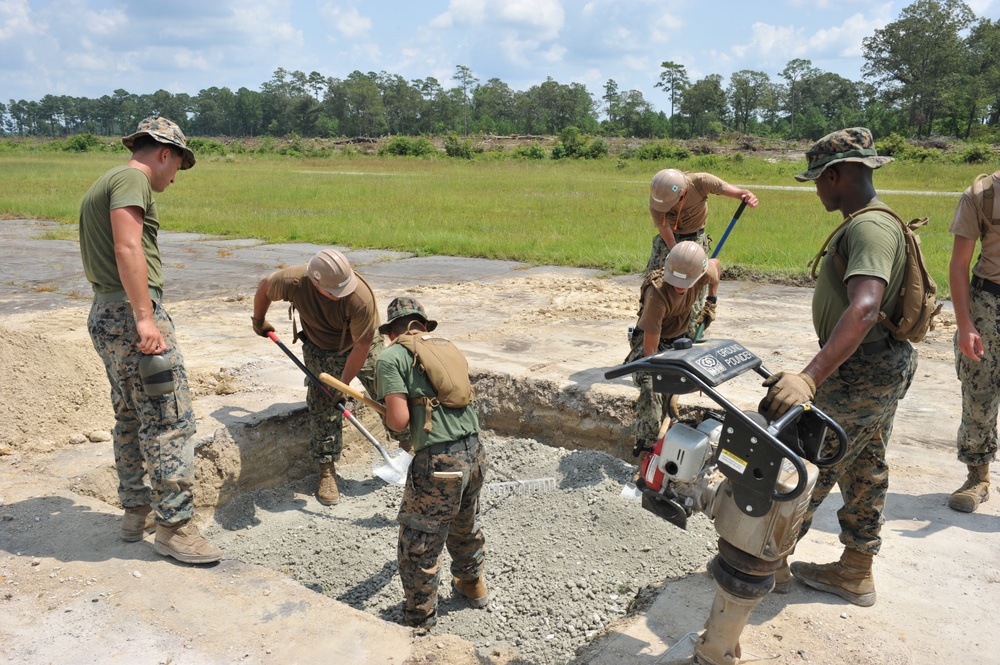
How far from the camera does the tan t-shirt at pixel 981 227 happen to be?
3.76 meters

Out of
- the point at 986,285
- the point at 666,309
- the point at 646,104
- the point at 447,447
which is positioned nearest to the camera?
the point at 447,447

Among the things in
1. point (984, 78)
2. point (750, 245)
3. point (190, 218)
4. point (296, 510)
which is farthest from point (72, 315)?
point (984, 78)

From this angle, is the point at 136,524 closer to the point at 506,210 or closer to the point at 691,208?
the point at 691,208

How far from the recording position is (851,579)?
10.1ft

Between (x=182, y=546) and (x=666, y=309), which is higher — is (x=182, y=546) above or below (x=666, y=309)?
below

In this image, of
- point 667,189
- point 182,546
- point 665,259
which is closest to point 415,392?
point 182,546

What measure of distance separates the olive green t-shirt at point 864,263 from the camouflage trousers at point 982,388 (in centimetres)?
144

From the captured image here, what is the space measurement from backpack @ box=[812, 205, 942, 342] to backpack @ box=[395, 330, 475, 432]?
5.07 feet

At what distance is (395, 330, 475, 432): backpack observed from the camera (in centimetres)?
312

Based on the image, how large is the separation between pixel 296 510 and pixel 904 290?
362cm

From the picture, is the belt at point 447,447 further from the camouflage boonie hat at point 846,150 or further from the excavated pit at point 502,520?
the camouflage boonie hat at point 846,150

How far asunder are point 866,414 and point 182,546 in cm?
296

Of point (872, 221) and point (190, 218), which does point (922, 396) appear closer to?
point (872, 221)

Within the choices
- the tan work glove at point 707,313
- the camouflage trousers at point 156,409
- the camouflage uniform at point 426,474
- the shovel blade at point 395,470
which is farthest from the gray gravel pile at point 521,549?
the tan work glove at point 707,313
